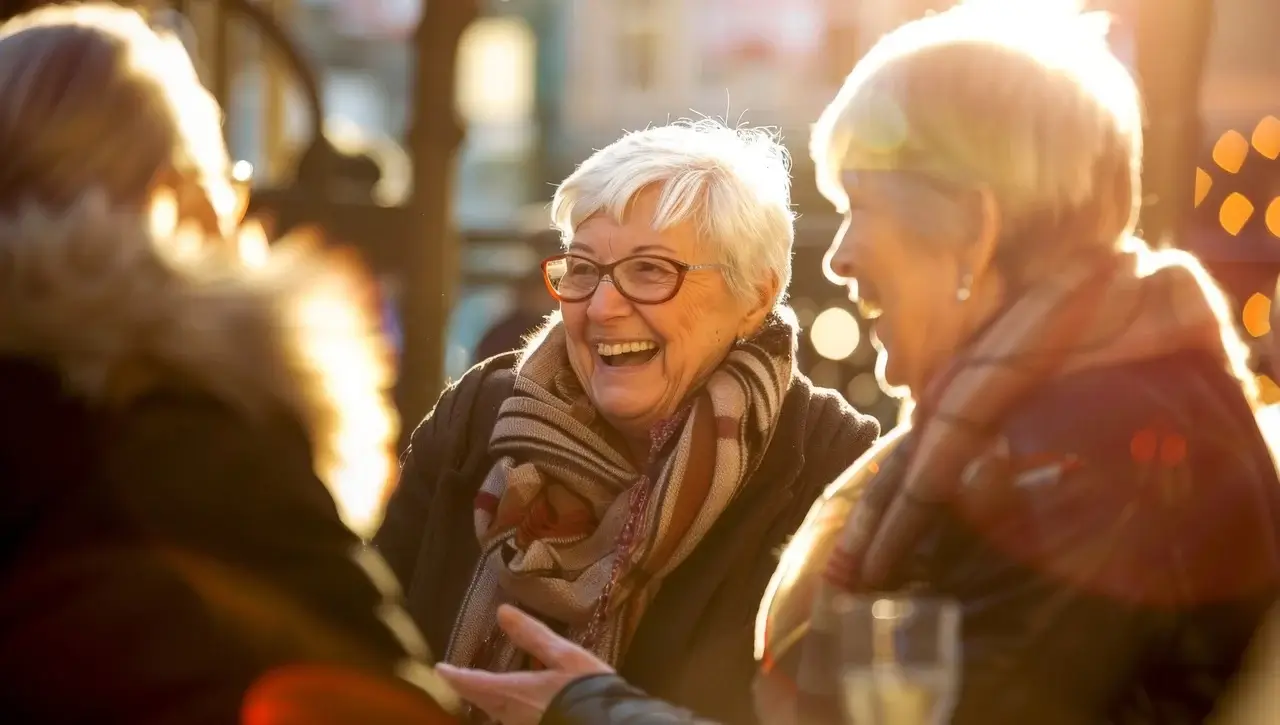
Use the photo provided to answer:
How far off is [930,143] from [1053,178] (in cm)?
19

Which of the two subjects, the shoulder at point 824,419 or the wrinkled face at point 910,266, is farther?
the shoulder at point 824,419

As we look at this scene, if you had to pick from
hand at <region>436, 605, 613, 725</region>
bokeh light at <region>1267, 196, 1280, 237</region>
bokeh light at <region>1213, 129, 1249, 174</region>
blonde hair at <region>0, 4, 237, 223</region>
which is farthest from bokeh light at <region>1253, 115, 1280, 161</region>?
blonde hair at <region>0, 4, 237, 223</region>

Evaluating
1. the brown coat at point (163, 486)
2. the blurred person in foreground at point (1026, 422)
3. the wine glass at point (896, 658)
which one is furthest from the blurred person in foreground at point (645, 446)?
the brown coat at point (163, 486)

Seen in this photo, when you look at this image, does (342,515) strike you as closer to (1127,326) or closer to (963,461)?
(963,461)

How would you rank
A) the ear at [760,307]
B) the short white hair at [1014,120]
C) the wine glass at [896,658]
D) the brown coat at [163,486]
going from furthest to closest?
the ear at [760,307]
the short white hair at [1014,120]
the wine glass at [896,658]
the brown coat at [163,486]

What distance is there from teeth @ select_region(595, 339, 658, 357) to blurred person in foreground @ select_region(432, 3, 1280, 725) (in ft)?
3.28

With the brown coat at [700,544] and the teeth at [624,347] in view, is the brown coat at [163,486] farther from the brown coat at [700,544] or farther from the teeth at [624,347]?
the teeth at [624,347]

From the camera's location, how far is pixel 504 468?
373 centimetres

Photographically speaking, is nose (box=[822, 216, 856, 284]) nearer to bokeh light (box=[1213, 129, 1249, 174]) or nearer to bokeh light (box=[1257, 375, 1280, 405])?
bokeh light (box=[1257, 375, 1280, 405])

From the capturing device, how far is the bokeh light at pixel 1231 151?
491 centimetres

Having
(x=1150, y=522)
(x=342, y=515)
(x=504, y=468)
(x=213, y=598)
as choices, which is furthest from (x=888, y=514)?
(x=504, y=468)

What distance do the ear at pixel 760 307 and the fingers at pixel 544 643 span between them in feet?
3.69

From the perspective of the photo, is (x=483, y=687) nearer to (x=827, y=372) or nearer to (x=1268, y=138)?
(x=1268, y=138)

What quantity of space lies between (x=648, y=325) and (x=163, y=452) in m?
1.87
